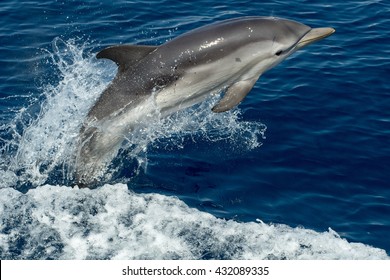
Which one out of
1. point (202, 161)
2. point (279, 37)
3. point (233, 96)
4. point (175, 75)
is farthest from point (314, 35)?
point (202, 161)

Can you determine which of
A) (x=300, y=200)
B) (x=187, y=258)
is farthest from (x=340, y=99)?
(x=187, y=258)

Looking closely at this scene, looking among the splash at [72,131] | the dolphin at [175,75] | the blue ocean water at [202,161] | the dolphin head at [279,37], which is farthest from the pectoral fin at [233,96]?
the blue ocean water at [202,161]

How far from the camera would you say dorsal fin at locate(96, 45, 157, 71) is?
465 inches

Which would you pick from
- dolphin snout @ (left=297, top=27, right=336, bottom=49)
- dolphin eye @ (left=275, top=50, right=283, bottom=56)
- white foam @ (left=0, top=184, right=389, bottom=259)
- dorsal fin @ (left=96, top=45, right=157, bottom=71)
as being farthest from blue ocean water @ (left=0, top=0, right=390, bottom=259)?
dolphin snout @ (left=297, top=27, right=336, bottom=49)

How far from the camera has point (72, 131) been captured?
43.2 feet

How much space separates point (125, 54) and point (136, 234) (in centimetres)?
308

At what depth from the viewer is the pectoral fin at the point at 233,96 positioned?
12633 mm

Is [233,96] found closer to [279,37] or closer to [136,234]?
[279,37]

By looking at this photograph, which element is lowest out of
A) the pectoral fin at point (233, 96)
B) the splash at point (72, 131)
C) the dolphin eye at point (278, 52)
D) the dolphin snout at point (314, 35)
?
the splash at point (72, 131)

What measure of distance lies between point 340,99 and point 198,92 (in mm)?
4393

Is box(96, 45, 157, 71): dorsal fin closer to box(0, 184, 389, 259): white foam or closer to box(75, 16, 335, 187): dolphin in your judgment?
box(75, 16, 335, 187): dolphin

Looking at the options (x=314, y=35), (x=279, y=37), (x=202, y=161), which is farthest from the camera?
(x=202, y=161)

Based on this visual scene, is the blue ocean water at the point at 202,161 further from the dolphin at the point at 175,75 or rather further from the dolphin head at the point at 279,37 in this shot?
the dolphin head at the point at 279,37

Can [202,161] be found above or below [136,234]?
above
